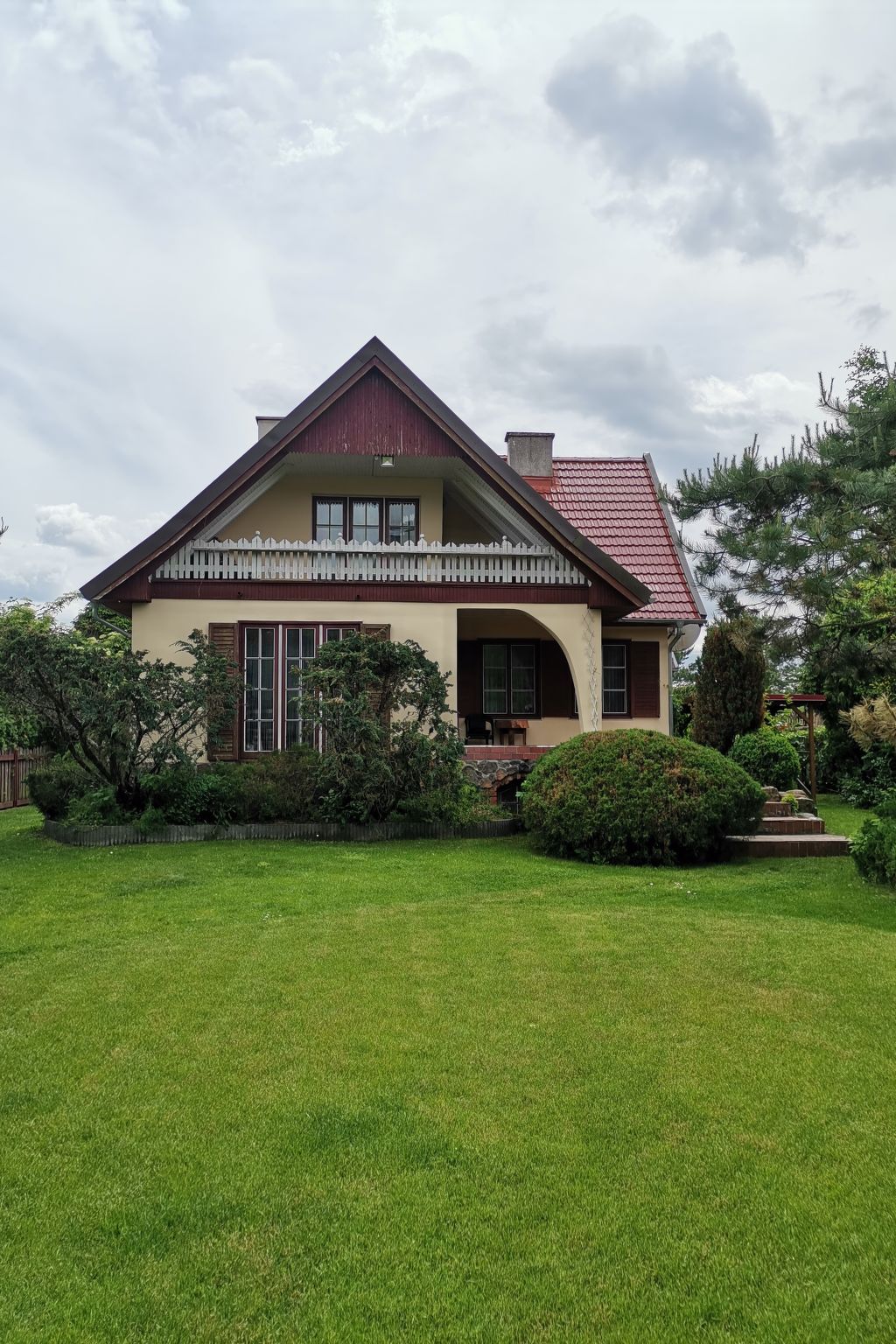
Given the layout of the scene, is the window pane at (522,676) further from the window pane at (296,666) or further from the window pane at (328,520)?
the window pane at (296,666)

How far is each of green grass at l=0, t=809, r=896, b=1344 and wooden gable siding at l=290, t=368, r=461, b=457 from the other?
10.1 meters

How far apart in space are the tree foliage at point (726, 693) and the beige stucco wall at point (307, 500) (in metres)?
6.11

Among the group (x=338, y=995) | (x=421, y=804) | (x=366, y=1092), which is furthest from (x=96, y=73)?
(x=366, y=1092)

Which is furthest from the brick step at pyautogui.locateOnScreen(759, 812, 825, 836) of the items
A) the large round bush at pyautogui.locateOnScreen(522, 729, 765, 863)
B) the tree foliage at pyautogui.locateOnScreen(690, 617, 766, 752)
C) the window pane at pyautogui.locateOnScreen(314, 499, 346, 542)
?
the window pane at pyautogui.locateOnScreen(314, 499, 346, 542)

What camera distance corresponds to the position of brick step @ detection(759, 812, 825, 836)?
12.3 m

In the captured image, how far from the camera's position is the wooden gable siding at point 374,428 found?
15.4 m

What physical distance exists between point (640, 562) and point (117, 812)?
1137 centimetres

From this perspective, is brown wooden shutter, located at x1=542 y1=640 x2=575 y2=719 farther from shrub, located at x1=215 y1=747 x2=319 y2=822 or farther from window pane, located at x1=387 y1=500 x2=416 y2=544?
shrub, located at x1=215 y1=747 x2=319 y2=822

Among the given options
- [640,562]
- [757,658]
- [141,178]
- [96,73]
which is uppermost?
[96,73]

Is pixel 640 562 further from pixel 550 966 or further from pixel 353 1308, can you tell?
pixel 353 1308

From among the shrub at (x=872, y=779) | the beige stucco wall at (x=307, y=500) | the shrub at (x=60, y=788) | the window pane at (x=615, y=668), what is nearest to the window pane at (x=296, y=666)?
the beige stucco wall at (x=307, y=500)

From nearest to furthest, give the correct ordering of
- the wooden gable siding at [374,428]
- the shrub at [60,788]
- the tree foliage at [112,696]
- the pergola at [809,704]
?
the tree foliage at [112,696] → the shrub at [60,788] → the wooden gable siding at [374,428] → the pergola at [809,704]

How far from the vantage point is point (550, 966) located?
19.9 ft

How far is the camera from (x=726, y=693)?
57.5 feet
